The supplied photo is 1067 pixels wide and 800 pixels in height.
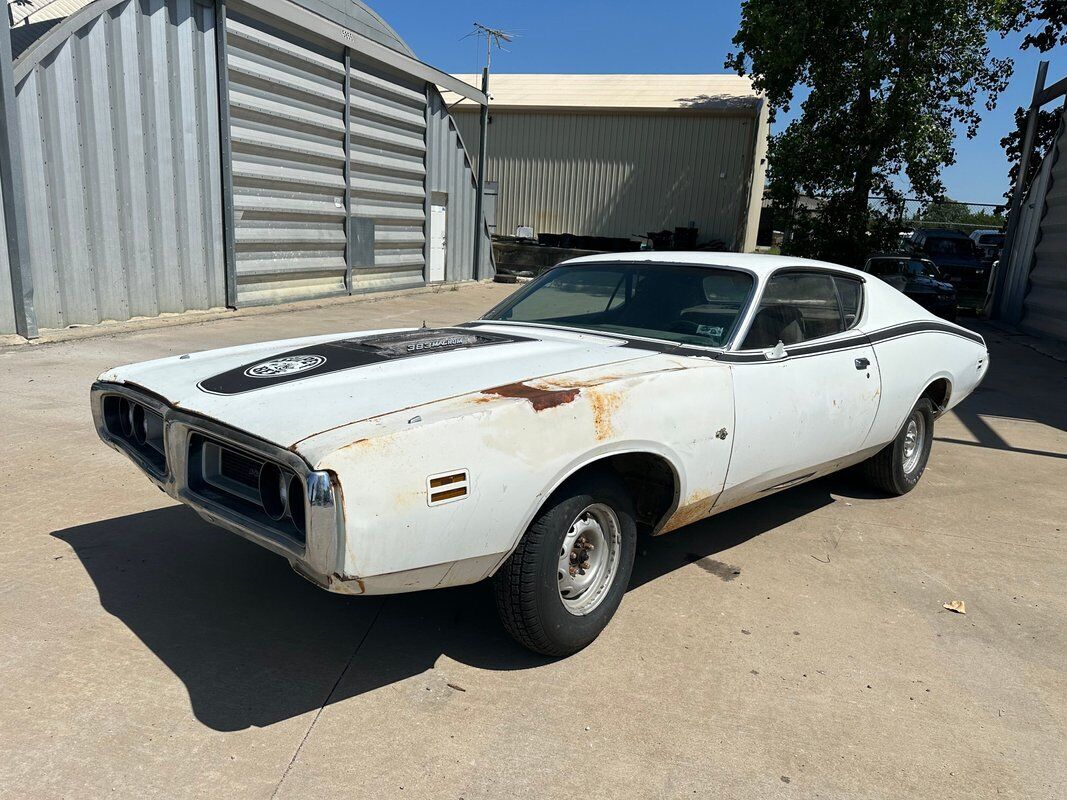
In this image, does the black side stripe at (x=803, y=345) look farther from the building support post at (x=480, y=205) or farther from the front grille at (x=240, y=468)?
the building support post at (x=480, y=205)

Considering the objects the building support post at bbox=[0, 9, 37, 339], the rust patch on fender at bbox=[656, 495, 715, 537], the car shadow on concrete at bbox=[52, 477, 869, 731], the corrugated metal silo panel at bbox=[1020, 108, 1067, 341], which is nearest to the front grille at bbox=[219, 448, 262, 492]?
the car shadow on concrete at bbox=[52, 477, 869, 731]

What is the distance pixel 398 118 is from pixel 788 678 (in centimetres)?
1469

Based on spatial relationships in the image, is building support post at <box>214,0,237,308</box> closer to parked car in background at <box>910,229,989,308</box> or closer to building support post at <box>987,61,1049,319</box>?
building support post at <box>987,61,1049,319</box>

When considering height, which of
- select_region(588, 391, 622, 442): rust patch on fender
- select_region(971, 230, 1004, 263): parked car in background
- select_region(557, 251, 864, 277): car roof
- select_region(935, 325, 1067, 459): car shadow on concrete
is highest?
select_region(971, 230, 1004, 263): parked car in background

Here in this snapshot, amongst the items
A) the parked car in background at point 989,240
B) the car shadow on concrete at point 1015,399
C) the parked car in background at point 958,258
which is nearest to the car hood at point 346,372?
the car shadow on concrete at point 1015,399

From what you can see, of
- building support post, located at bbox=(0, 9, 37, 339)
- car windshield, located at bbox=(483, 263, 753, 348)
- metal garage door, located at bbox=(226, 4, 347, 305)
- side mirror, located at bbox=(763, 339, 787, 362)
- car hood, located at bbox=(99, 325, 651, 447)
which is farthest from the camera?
metal garage door, located at bbox=(226, 4, 347, 305)

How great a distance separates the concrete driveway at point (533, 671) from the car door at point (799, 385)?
0.56 metres

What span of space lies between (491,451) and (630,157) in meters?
22.3

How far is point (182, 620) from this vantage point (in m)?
3.17

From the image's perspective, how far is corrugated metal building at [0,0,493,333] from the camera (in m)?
8.97

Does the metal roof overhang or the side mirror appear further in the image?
the metal roof overhang

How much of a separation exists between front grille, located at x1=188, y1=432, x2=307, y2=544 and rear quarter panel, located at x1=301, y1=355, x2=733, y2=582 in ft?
0.63

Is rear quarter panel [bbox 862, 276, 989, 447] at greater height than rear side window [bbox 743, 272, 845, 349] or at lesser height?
lesser

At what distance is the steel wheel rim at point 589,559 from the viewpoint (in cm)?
297
